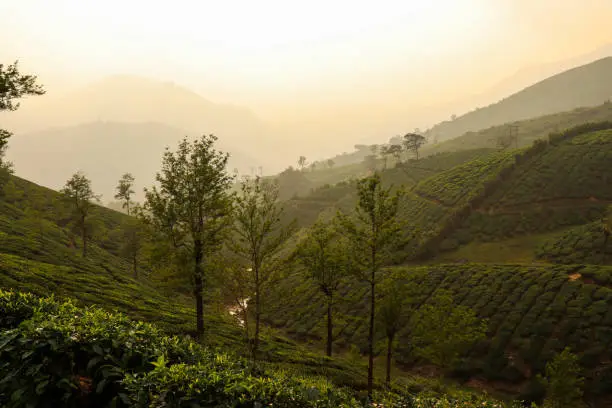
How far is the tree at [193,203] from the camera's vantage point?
2620 centimetres

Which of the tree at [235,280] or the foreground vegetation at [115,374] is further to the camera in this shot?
the tree at [235,280]

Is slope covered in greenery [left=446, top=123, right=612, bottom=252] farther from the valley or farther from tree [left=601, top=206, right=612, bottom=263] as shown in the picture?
tree [left=601, top=206, right=612, bottom=263]

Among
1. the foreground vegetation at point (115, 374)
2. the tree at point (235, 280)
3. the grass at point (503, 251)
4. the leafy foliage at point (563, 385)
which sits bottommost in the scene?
the leafy foliage at point (563, 385)

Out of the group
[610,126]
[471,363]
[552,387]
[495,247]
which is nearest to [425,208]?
[495,247]

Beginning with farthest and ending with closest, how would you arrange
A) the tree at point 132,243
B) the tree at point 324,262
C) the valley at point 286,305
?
the tree at point 132,243 → the tree at point 324,262 → the valley at point 286,305

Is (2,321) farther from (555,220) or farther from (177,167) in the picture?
(555,220)

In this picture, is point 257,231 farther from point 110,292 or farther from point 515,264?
point 515,264

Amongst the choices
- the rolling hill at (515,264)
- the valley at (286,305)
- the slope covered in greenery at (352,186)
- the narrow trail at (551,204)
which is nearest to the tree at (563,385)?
the valley at (286,305)

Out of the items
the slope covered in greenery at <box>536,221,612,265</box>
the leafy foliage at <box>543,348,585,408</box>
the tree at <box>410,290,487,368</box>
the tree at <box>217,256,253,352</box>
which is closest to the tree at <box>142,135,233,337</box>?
the tree at <box>217,256,253,352</box>

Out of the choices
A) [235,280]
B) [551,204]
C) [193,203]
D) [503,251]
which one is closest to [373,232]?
[235,280]

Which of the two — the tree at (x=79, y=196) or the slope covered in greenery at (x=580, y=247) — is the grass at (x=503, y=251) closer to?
the slope covered in greenery at (x=580, y=247)

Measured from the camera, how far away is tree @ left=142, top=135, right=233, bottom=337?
26203 millimetres

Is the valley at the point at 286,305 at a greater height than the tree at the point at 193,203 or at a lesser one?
lesser

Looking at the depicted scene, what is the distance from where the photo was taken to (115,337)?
8.46 m
